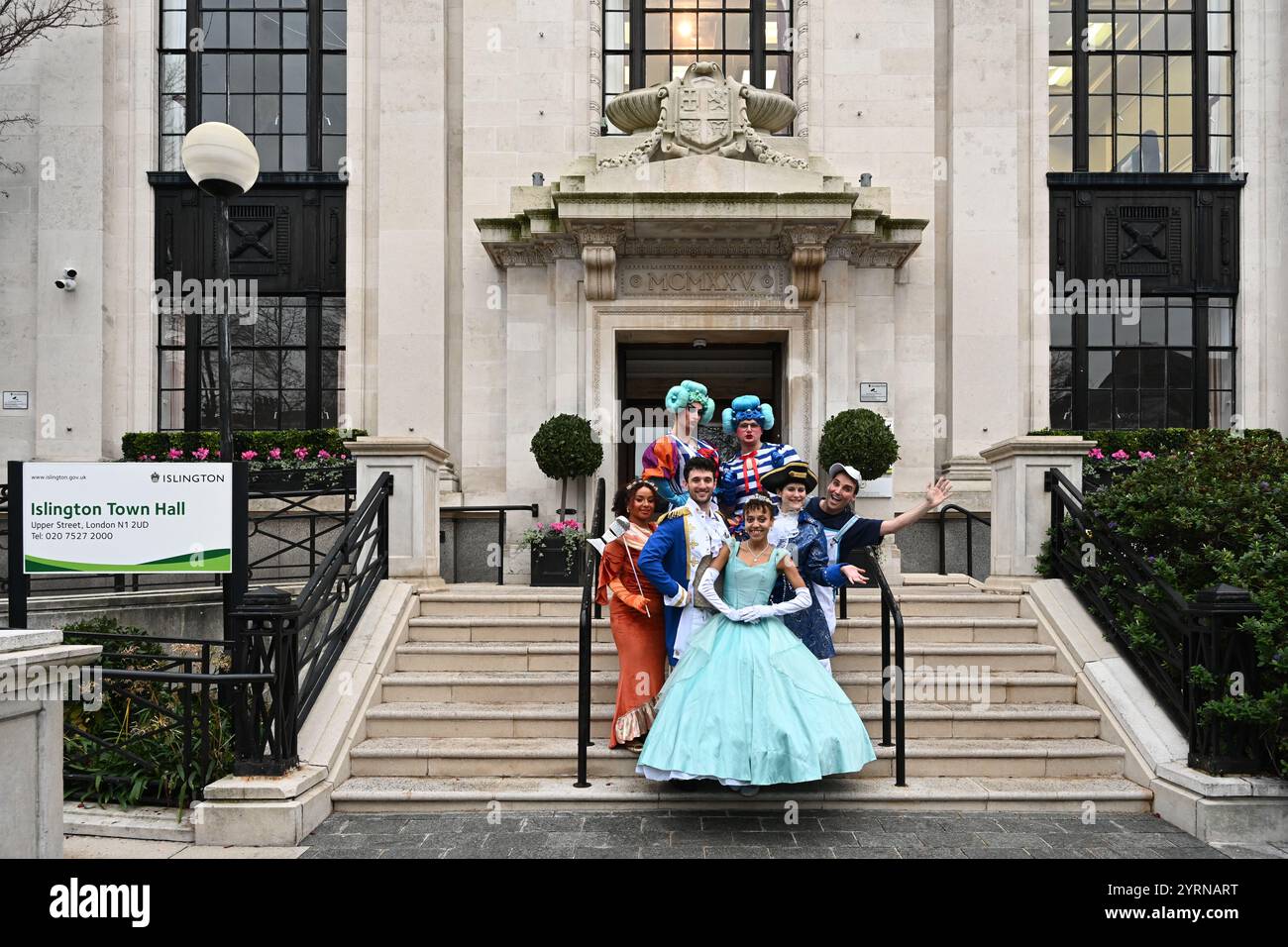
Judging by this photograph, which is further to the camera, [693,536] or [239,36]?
[239,36]

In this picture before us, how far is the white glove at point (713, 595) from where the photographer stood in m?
5.39

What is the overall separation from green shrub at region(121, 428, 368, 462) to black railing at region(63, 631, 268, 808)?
582 centimetres

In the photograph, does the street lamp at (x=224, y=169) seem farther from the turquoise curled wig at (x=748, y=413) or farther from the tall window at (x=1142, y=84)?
the tall window at (x=1142, y=84)

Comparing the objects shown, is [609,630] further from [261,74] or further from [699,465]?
[261,74]

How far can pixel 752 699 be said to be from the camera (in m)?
5.18

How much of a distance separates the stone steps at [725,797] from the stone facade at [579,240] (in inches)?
230

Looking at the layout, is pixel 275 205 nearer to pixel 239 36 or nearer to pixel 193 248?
pixel 193 248

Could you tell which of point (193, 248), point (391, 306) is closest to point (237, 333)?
point (193, 248)

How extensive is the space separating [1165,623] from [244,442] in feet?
36.5

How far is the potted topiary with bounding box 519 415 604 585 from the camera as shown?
9.55 metres

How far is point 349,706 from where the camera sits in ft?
20.6

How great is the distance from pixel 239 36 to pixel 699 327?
27.9 ft

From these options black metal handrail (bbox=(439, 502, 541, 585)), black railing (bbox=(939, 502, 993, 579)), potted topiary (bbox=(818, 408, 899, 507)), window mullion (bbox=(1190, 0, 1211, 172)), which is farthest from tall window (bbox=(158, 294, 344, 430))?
window mullion (bbox=(1190, 0, 1211, 172))

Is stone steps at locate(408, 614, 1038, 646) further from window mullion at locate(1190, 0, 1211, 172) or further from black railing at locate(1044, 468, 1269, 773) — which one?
window mullion at locate(1190, 0, 1211, 172)
